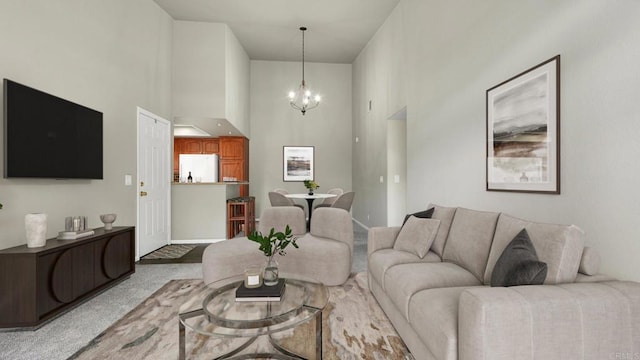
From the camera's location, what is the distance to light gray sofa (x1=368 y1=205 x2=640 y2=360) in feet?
4.09

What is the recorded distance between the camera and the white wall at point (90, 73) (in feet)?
8.36

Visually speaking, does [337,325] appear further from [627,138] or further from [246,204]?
[246,204]

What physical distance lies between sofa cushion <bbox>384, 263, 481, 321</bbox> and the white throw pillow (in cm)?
29

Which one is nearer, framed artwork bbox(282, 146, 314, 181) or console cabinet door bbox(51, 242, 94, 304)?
console cabinet door bbox(51, 242, 94, 304)

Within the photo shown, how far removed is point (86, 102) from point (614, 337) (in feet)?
14.8

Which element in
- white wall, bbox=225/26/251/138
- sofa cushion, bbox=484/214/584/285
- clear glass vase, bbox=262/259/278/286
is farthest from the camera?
white wall, bbox=225/26/251/138

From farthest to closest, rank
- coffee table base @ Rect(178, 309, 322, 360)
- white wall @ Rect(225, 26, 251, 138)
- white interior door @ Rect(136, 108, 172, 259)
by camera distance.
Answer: white wall @ Rect(225, 26, 251, 138) → white interior door @ Rect(136, 108, 172, 259) → coffee table base @ Rect(178, 309, 322, 360)

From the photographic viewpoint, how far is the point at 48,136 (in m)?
2.73

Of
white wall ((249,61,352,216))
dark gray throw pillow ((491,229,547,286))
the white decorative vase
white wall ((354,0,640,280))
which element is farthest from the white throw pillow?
white wall ((249,61,352,216))

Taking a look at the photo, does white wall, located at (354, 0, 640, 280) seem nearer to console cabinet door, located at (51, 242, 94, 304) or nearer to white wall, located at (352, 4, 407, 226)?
white wall, located at (352, 4, 407, 226)

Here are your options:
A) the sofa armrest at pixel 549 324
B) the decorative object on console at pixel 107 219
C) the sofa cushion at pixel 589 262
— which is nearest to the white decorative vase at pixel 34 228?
the decorative object on console at pixel 107 219

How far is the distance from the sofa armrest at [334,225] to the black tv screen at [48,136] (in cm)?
250

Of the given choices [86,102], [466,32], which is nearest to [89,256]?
[86,102]

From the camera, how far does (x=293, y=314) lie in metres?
1.63
